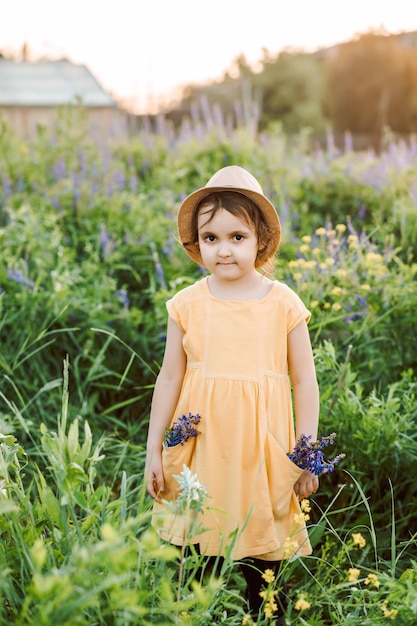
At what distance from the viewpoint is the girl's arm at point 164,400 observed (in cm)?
207

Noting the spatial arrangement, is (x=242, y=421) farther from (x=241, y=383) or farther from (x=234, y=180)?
(x=234, y=180)

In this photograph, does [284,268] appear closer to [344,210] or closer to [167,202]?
[167,202]

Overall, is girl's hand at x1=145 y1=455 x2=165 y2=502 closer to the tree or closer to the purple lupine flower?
the purple lupine flower

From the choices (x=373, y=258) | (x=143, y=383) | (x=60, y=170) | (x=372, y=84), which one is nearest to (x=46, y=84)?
(x=372, y=84)

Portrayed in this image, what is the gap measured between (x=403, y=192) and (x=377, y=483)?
318 centimetres

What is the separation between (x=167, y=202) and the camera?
4738 millimetres

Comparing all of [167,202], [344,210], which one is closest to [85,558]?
[167,202]

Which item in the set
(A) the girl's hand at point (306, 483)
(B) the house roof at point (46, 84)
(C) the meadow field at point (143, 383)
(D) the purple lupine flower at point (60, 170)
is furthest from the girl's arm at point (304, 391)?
(B) the house roof at point (46, 84)

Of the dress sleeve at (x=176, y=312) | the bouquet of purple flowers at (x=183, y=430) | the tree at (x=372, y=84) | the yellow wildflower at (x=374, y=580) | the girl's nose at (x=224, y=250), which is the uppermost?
the tree at (x=372, y=84)

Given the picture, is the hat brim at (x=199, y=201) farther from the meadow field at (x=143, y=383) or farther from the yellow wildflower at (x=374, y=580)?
the yellow wildflower at (x=374, y=580)

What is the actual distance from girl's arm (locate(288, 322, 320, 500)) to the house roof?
1257cm

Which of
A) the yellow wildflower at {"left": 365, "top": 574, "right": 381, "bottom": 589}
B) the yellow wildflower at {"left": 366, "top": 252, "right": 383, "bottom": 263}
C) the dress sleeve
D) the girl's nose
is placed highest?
the girl's nose

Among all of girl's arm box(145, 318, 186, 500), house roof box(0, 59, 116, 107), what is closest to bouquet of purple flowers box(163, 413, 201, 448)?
girl's arm box(145, 318, 186, 500)

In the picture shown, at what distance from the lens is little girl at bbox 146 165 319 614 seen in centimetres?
191
